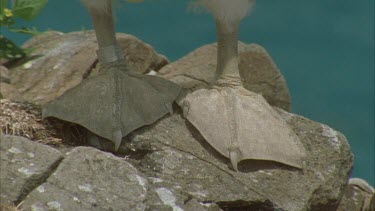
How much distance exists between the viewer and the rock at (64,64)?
21.3 ft

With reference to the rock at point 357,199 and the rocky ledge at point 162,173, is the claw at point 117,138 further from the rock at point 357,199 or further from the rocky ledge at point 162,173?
the rock at point 357,199

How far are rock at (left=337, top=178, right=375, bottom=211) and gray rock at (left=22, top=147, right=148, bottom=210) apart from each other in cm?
164

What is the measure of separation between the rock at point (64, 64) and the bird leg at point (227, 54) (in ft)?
5.35

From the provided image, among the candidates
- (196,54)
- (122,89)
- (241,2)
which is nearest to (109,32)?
(122,89)

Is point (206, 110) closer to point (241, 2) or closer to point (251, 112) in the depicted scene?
point (251, 112)

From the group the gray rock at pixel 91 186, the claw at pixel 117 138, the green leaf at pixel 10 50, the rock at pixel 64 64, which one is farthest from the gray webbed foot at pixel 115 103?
the green leaf at pixel 10 50

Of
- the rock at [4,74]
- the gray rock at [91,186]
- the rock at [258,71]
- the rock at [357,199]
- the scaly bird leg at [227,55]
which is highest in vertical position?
the scaly bird leg at [227,55]

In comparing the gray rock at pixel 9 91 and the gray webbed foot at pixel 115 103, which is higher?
the gray webbed foot at pixel 115 103

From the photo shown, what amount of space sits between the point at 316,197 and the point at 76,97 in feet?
4.05

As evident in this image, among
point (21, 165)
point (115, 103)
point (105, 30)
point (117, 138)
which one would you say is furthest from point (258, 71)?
point (21, 165)

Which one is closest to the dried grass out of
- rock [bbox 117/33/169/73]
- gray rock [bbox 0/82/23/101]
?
gray rock [bbox 0/82/23/101]

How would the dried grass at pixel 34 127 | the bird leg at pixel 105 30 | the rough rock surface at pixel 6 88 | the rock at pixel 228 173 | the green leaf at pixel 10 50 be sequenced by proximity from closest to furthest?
the rock at pixel 228 173 < the dried grass at pixel 34 127 < the bird leg at pixel 105 30 < the rough rock surface at pixel 6 88 < the green leaf at pixel 10 50

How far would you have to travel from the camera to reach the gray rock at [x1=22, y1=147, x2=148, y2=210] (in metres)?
3.84

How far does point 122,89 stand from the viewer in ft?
15.5
